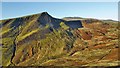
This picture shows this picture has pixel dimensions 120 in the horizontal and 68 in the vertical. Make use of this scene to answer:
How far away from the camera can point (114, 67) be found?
18550cm

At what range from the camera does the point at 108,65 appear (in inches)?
7677

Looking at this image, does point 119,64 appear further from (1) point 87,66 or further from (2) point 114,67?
A: (1) point 87,66

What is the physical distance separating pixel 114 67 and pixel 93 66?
18047 mm

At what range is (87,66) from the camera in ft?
652

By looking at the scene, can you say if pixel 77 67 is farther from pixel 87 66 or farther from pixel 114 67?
pixel 114 67

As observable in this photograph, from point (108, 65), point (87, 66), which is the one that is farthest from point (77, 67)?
point (108, 65)

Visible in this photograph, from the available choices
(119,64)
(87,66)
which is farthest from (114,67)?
(87,66)

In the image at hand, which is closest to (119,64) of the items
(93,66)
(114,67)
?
(114,67)

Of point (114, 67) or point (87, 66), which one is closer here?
point (114, 67)

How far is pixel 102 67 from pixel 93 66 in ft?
27.1

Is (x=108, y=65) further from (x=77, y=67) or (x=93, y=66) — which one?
(x=77, y=67)

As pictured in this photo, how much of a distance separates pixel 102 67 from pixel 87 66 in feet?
42.1

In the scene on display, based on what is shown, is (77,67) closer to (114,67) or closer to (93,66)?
(93,66)

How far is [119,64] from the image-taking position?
190750 mm
